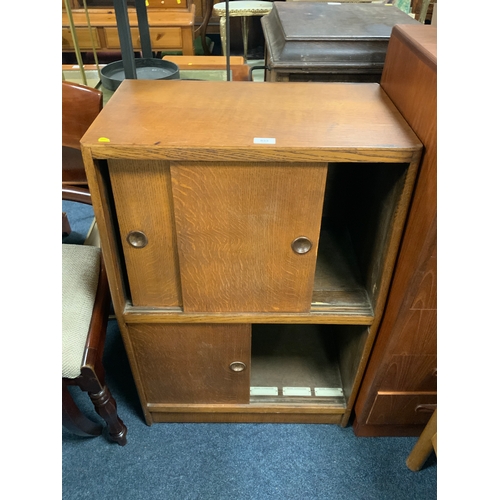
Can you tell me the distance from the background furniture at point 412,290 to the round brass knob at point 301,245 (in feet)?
0.55

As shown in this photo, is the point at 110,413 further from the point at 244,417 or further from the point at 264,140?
the point at 264,140

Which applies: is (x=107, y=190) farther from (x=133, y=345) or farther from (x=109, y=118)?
(x=133, y=345)

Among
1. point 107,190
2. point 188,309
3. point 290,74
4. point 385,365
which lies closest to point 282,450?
point 385,365

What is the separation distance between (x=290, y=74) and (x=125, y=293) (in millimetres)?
646

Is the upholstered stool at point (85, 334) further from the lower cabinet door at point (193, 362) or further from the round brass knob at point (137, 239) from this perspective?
the round brass knob at point (137, 239)

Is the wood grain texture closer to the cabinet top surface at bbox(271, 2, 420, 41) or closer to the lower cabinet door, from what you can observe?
the lower cabinet door

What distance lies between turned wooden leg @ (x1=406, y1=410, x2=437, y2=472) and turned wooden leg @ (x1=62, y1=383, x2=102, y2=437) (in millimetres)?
Answer: 791

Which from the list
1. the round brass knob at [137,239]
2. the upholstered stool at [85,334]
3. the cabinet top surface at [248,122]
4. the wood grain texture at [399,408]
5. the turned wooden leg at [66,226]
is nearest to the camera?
the cabinet top surface at [248,122]

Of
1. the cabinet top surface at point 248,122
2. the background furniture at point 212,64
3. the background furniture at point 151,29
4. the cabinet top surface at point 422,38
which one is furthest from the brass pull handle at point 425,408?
the background furniture at point 151,29

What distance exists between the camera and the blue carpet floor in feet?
3.37

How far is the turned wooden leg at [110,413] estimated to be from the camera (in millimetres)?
935

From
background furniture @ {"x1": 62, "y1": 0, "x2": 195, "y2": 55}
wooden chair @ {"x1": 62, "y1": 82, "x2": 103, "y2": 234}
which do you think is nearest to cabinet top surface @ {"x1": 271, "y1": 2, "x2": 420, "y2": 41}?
wooden chair @ {"x1": 62, "y1": 82, "x2": 103, "y2": 234}

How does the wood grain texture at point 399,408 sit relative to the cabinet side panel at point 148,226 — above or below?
below

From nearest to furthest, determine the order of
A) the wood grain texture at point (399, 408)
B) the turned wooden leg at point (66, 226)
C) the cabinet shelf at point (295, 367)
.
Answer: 1. the wood grain texture at point (399, 408)
2. the cabinet shelf at point (295, 367)
3. the turned wooden leg at point (66, 226)
